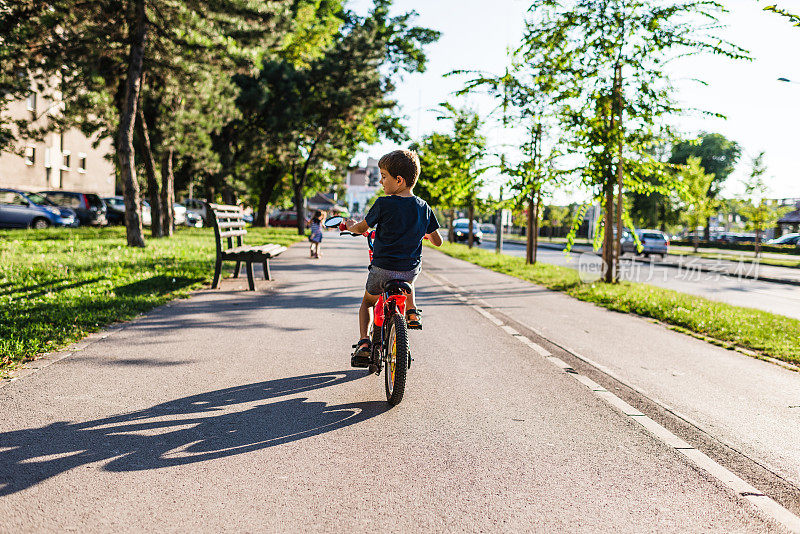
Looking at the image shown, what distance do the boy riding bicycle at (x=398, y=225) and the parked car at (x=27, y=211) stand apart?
26.1 m

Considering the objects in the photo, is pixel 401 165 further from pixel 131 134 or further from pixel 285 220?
pixel 285 220

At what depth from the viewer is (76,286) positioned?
981 centimetres

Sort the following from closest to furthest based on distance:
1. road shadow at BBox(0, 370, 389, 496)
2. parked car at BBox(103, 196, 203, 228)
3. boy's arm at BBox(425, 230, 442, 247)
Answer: road shadow at BBox(0, 370, 389, 496)
boy's arm at BBox(425, 230, 442, 247)
parked car at BBox(103, 196, 203, 228)

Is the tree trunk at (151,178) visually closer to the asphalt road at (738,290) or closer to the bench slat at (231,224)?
the bench slat at (231,224)

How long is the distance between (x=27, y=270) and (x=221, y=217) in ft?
10.2

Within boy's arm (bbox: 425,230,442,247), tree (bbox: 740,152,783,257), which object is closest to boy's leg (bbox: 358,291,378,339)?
boy's arm (bbox: 425,230,442,247)

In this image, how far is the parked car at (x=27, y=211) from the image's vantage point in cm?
2672

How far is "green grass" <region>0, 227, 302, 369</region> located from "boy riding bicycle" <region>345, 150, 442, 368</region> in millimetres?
3172

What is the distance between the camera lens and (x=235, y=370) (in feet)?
19.0

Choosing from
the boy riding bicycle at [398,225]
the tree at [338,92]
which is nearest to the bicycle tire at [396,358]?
the boy riding bicycle at [398,225]

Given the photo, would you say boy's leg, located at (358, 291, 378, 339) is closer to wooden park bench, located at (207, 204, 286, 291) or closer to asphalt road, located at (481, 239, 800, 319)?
wooden park bench, located at (207, 204, 286, 291)

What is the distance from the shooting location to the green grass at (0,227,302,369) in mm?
6664

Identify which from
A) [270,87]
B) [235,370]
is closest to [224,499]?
[235,370]

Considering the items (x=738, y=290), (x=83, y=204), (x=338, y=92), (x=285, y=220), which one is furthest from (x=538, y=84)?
(x=285, y=220)
